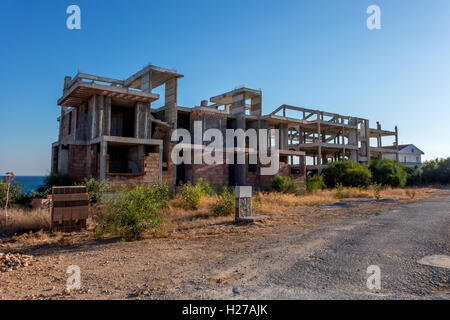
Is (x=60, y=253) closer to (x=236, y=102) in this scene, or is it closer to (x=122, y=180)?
(x=122, y=180)

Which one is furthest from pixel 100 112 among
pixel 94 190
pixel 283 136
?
pixel 283 136

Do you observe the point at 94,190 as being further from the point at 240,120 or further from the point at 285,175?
the point at 285,175

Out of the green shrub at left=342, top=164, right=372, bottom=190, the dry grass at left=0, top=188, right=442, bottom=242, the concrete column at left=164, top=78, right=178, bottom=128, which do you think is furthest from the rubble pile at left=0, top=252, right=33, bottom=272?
the green shrub at left=342, top=164, right=372, bottom=190

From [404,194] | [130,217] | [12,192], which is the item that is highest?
[12,192]

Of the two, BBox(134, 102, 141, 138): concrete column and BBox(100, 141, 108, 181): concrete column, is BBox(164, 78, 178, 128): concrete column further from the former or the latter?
BBox(100, 141, 108, 181): concrete column

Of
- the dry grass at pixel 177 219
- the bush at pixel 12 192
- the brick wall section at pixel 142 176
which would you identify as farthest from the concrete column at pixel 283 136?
the bush at pixel 12 192

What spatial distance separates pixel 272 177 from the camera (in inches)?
787

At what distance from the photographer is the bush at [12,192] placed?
10.7 m

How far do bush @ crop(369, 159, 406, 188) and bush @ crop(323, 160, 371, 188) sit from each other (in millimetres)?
3276

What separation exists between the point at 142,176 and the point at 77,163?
3.55 m

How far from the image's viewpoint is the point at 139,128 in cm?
1588

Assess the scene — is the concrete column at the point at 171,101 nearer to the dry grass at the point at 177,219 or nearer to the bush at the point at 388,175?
the dry grass at the point at 177,219

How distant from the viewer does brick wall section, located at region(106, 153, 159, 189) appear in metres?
13.8
